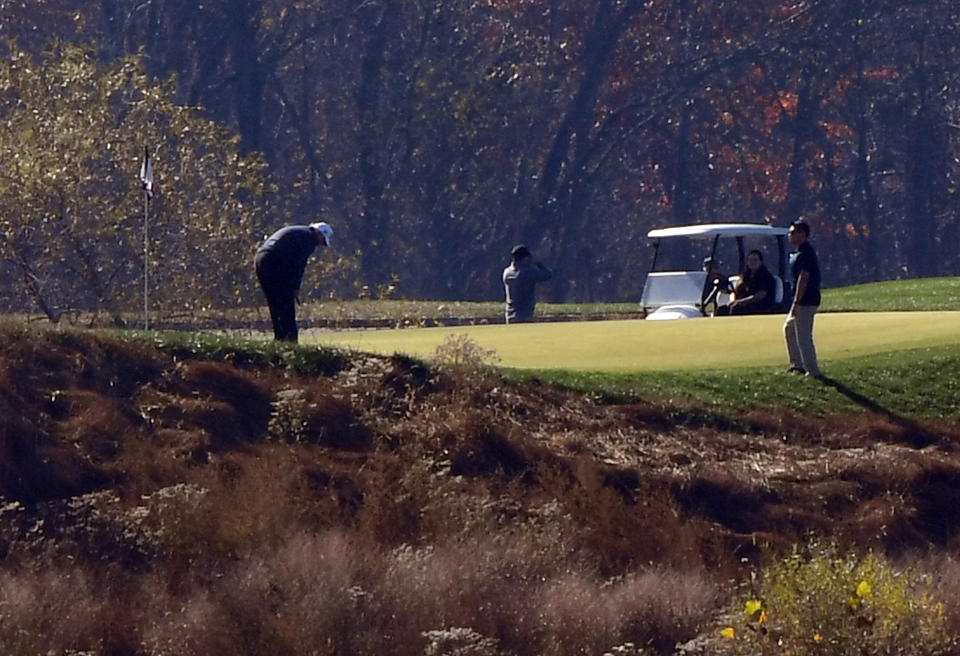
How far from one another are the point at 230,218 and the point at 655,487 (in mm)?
13354

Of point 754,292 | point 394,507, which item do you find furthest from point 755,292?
point 394,507

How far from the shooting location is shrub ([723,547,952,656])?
1113 centimetres

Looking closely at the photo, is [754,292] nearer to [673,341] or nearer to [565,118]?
[673,341]

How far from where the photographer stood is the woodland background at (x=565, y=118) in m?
45.4

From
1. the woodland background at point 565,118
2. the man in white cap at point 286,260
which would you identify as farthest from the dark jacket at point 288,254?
the woodland background at point 565,118

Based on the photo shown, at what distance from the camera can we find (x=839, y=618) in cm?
1121

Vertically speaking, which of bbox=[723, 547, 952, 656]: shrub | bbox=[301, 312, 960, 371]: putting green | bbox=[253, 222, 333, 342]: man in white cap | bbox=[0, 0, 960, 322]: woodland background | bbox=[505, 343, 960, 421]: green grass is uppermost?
bbox=[0, 0, 960, 322]: woodland background

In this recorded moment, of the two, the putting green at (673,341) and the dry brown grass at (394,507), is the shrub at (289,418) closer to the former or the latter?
the dry brown grass at (394,507)

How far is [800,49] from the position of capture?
148 feet

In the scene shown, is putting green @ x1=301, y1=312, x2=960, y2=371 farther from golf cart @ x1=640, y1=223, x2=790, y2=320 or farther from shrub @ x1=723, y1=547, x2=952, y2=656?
shrub @ x1=723, y1=547, x2=952, y2=656

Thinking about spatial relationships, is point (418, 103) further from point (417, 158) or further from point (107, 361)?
point (107, 361)

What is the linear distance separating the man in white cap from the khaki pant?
14.1 feet

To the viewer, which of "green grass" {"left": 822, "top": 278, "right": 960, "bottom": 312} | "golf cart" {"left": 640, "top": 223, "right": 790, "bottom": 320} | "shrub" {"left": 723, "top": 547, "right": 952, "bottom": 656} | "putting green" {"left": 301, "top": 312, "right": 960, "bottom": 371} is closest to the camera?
"shrub" {"left": 723, "top": 547, "right": 952, "bottom": 656}

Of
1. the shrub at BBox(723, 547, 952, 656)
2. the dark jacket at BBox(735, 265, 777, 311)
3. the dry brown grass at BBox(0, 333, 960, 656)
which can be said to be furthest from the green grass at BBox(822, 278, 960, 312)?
the shrub at BBox(723, 547, 952, 656)
